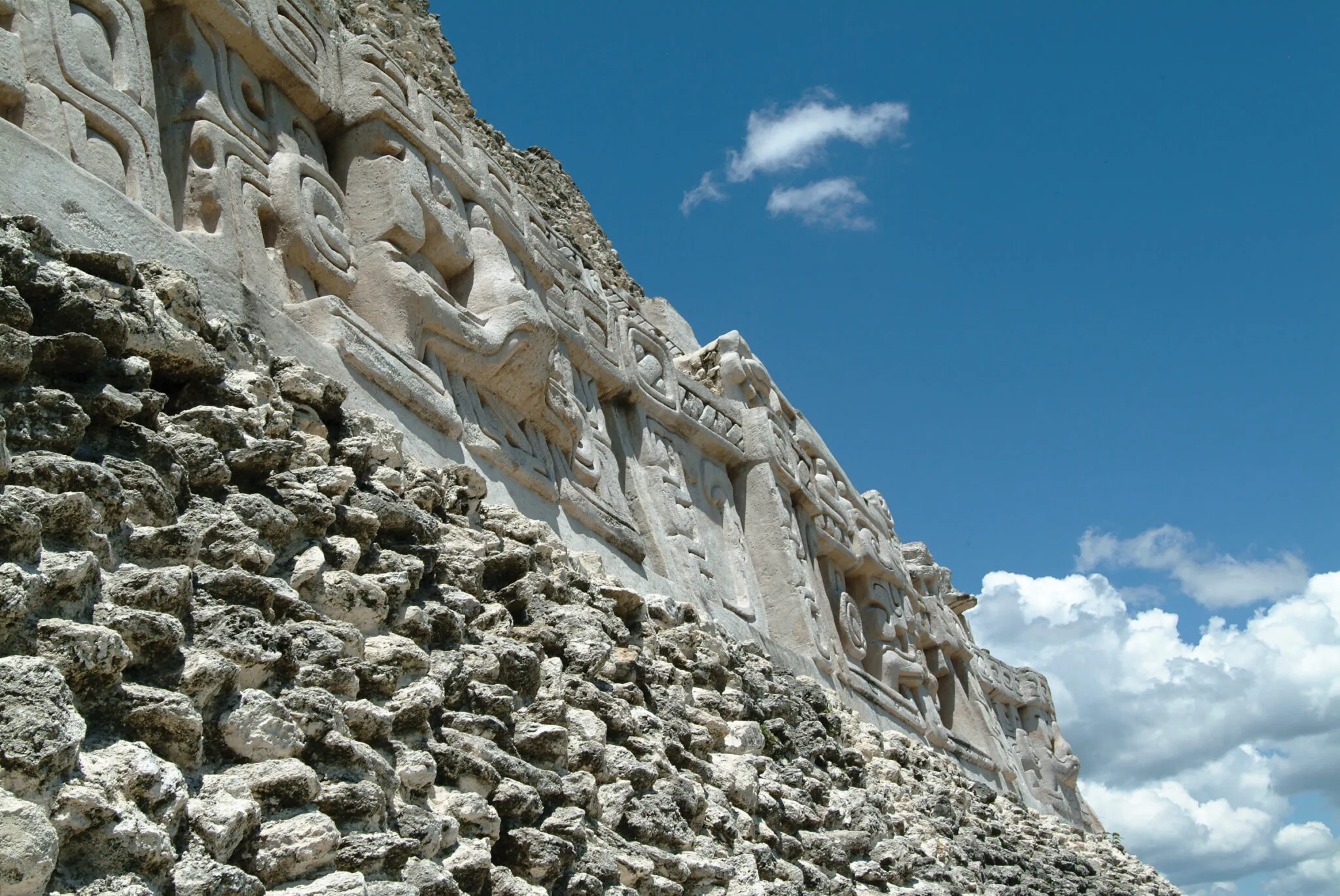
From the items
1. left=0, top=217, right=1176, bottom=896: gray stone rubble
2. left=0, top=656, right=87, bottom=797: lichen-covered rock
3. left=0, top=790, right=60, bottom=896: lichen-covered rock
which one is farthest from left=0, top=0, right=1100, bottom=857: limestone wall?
left=0, top=790, right=60, bottom=896: lichen-covered rock

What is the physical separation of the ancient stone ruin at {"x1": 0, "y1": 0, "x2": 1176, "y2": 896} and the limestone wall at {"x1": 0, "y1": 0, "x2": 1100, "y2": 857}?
17 mm

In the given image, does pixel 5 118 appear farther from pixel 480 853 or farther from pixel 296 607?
pixel 480 853

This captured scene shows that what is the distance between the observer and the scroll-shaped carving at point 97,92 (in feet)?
11.3

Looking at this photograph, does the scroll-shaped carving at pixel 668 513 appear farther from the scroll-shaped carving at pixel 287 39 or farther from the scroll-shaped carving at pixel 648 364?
the scroll-shaped carving at pixel 287 39

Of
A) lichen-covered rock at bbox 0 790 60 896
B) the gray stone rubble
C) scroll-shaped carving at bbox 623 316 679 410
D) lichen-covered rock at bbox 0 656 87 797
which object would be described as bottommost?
lichen-covered rock at bbox 0 790 60 896

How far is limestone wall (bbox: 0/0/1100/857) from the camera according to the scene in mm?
3539

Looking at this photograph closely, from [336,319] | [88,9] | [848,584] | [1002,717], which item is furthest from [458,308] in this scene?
[1002,717]

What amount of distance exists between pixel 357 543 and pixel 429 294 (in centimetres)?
197

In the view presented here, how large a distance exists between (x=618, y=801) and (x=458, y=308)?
90.1 inches

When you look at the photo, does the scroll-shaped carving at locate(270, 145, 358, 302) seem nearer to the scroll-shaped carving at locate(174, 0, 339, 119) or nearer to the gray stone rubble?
the scroll-shaped carving at locate(174, 0, 339, 119)

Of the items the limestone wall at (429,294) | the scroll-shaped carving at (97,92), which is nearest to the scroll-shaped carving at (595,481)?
the limestone wall at (429,294)

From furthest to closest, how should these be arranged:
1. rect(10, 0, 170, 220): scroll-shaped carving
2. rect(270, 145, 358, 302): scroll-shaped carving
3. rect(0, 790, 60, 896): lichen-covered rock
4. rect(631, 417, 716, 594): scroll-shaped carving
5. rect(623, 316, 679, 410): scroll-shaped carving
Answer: rect(623, 316, 679, 410): scroll-shaped carving, rect(631, 417, 716, 594): scroll-shaped carving, rect(270, 145, 358, 302): scroll-shaped carving, rect(10, 0, 170, 220): scroll-shaped carving, rect(0, 790, 60, 896): lichen-covered rock

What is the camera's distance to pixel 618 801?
3.13 metres

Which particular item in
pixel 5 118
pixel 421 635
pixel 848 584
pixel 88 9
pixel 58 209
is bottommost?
pixel 421 635
